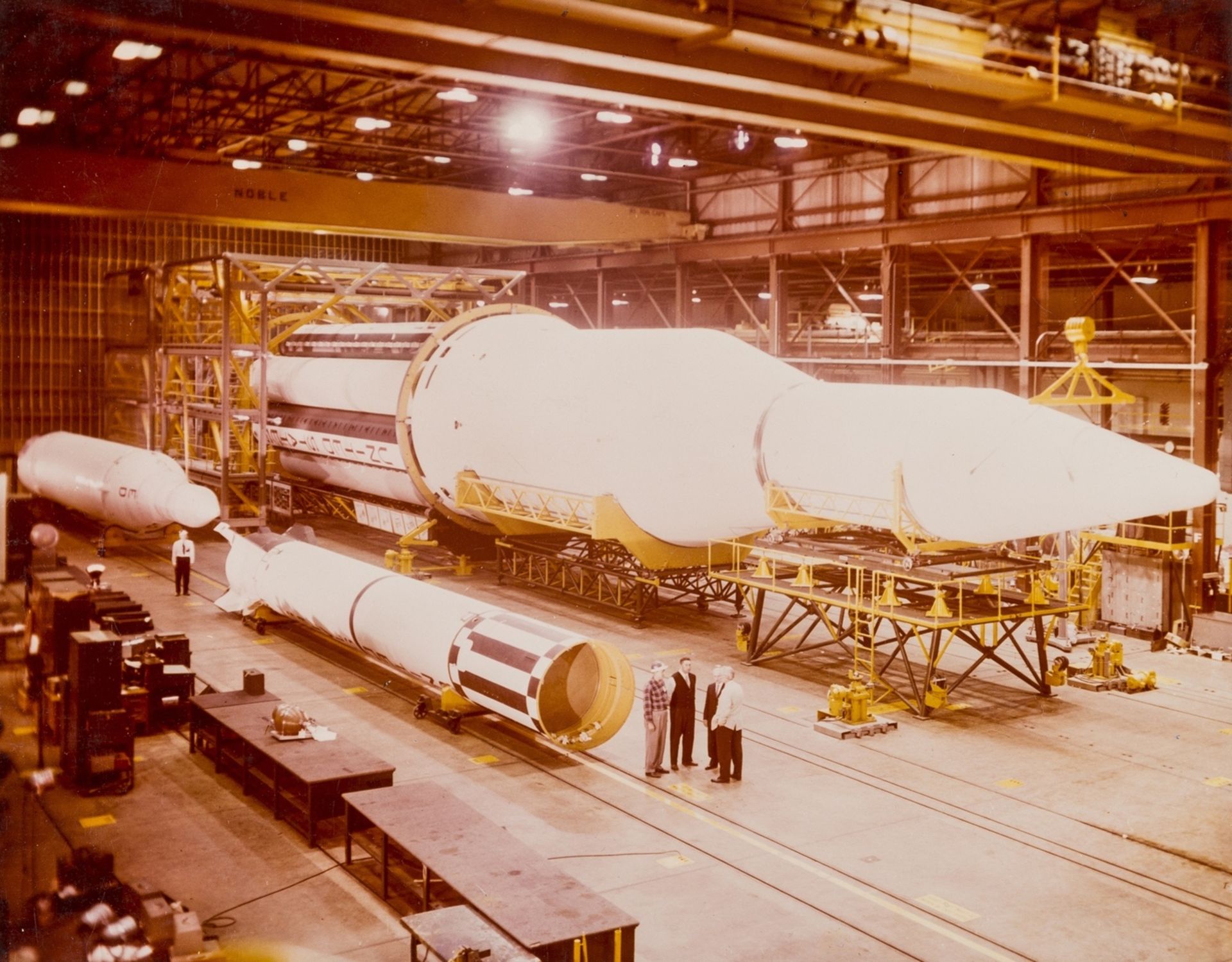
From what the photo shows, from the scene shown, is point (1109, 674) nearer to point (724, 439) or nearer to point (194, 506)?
point (724, 439)

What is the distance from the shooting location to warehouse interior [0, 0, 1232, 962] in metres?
9.68

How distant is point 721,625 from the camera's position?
19422 millimetres

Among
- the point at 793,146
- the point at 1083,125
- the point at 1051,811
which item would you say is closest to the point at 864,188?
the point at 793,146

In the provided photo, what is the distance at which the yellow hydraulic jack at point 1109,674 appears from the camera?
15914 mm

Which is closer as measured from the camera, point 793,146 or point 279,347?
point 793,146

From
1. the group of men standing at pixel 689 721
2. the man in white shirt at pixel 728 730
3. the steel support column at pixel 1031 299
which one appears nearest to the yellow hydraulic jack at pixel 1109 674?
the group of men standing at pixel 689 721

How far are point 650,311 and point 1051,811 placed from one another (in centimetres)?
3656

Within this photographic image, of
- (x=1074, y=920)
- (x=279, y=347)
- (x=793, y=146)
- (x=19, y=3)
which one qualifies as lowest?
(x=1074, y=920)

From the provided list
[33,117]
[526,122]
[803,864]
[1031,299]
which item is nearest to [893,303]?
[1031,299]

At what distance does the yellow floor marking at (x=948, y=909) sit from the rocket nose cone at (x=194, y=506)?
1544 centimetres

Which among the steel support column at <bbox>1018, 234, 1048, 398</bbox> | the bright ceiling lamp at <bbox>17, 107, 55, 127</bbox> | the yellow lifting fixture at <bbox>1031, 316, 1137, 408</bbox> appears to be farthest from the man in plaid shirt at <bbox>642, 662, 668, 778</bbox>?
the bright ceiling lamp at <bbox>17, 107, 55, 127</bbox>

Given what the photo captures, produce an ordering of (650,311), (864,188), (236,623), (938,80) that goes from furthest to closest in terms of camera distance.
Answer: (650,311), (864,188), (236,623), (938,80)

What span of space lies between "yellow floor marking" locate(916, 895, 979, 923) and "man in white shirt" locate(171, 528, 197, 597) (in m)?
15.8

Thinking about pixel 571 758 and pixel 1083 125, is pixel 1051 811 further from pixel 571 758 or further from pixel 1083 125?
pixel 1083 125
